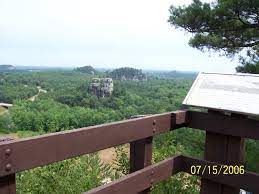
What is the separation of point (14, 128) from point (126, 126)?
179ft

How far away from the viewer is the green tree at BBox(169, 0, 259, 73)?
7.05m

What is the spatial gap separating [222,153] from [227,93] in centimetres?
34

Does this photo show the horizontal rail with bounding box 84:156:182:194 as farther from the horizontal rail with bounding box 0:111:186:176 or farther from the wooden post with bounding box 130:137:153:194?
the horizontal rail with bounding box 0:111:186:176

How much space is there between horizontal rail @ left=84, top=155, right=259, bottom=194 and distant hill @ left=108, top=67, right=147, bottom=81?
314 feet

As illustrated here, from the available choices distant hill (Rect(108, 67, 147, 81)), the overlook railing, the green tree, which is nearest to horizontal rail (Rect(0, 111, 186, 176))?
the overlook railing

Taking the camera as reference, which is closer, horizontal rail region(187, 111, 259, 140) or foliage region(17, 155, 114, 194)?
horizontal rail region(187, 111, 259, 140)

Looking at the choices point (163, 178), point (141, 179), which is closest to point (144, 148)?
point (141, 179)

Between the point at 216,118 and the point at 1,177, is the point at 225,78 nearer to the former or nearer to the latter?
the point at 216,118

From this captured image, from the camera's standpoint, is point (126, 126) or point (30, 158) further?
point (126, 126)

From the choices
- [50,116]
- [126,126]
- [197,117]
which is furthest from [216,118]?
[50,116]

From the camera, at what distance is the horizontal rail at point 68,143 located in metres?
1.12

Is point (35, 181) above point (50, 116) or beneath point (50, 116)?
above

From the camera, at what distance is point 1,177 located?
1102 mm
